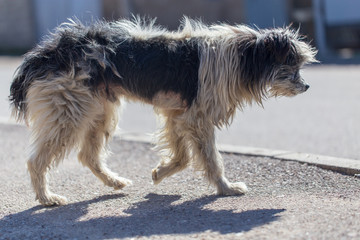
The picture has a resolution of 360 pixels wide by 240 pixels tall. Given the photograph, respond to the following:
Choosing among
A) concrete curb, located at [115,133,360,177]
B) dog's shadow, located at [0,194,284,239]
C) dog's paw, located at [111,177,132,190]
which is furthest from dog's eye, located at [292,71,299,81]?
dog's paw, located at [111,177,132,190]

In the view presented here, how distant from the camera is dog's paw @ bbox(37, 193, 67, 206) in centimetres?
533

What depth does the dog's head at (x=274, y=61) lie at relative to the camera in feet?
17.5

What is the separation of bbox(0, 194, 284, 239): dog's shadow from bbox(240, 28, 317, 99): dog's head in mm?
1133

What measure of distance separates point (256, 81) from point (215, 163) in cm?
81

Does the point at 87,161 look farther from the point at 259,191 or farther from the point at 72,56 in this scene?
the point at 259,191

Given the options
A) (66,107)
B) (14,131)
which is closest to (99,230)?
(66,107)

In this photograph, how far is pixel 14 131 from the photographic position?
9156 millimetres

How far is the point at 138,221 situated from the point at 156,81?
131 cm

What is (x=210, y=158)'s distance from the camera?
543 cm

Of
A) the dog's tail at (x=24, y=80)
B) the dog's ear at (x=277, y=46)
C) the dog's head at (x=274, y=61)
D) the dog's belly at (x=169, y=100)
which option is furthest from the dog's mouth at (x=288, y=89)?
the dog's tail at (x=24, y=80)

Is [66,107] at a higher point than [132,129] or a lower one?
higher

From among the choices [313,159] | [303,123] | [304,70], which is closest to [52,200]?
[313,159]

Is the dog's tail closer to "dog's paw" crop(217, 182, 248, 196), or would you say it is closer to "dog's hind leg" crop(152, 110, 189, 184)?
"dog's hind leg" crop(152, 110, 189, 184)

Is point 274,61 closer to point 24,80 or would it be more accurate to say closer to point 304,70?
point 24,80
